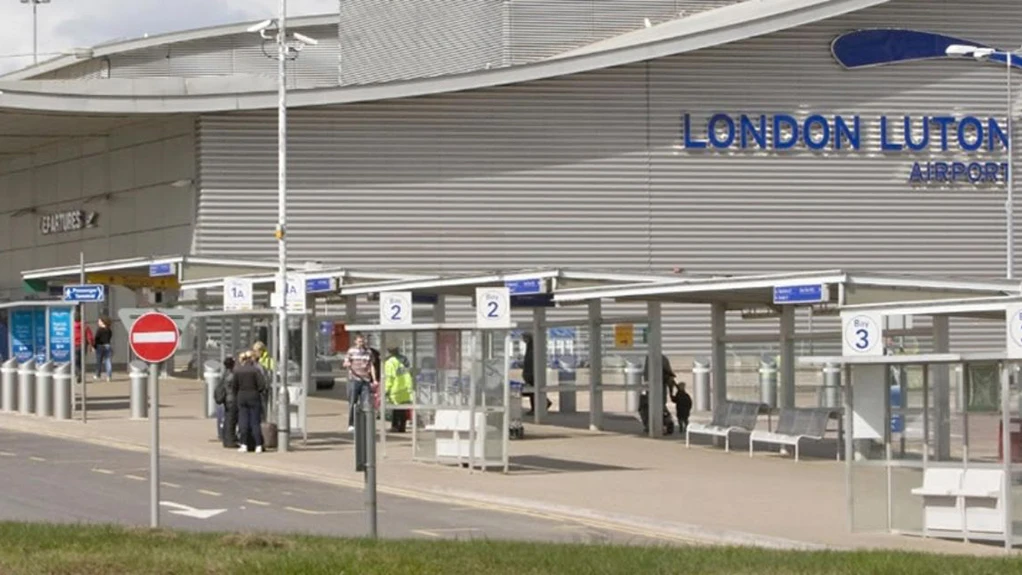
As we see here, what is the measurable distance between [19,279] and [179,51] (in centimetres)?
2186

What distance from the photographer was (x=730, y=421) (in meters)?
32.4

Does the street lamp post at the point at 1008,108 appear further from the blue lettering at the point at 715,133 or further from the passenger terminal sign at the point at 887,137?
the blue lettering at the point at 715,133

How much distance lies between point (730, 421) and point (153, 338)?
633 inches

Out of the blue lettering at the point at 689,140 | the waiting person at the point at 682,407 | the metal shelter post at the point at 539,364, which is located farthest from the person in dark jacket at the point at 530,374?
the blue lettering at the point at 689,140

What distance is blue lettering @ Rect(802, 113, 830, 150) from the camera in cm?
5494

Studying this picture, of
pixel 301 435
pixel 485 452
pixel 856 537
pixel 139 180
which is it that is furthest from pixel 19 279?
pixel 856 537

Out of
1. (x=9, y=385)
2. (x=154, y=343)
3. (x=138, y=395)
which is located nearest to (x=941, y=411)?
(x=154, y=343)

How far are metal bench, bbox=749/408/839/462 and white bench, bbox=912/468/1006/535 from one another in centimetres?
1088

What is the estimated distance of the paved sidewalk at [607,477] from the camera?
2017 cm

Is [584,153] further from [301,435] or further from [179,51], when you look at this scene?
[179,51]

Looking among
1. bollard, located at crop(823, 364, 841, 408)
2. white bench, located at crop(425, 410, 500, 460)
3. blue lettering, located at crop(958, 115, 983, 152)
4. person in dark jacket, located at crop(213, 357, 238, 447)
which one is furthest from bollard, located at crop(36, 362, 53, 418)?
blue lettering, located at crop(958, 115, 983, 152)

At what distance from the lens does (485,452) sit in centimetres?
2706

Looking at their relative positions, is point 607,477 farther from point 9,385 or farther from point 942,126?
point 942,126

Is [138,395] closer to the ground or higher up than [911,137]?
closer to the ground
